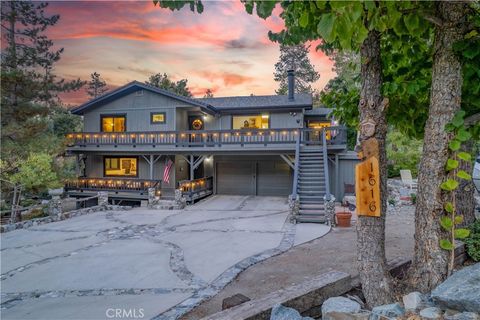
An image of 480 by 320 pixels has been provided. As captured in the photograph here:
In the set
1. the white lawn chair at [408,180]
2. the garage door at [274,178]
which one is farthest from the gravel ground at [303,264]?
the garage door at [274,178]

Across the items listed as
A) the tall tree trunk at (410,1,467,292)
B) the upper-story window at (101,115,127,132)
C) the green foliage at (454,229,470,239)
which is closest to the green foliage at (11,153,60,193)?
the upper-story window at (101,115,127,132)

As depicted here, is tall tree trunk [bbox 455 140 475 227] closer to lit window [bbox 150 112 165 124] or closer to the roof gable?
the roof gable

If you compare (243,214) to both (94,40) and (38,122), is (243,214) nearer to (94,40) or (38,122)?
(94,40)

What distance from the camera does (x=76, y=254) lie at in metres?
7.16

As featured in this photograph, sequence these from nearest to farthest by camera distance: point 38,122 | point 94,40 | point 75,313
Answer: point 75,313, point 94,40, point 38,122

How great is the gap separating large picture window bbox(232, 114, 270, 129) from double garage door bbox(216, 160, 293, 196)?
7.23 feet

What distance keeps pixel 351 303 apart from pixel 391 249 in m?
5.25

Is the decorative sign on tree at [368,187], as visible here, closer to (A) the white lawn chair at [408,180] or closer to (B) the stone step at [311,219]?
(B) the stone step at [311,219]

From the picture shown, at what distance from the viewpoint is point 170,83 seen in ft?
103

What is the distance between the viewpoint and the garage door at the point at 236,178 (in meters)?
17.2

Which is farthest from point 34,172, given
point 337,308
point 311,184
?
point 337,308

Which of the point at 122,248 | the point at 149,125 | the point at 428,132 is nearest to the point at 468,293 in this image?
the point at 428,132

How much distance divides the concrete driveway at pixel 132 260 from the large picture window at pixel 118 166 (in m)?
5.68

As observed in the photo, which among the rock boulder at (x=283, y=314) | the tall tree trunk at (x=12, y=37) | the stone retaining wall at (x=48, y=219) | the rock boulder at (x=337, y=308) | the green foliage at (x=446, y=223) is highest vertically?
the tall tree trunk at (x=12, y=37)
